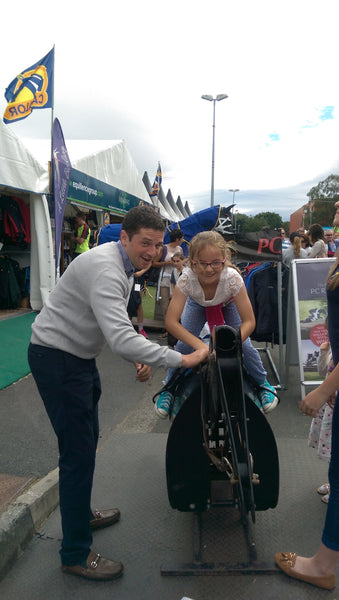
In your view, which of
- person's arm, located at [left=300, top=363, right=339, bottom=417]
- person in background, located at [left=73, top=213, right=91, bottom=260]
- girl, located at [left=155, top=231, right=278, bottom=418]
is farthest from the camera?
person in background, located at [left=73, top=213, right=91, bottom=260]

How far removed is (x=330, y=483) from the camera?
197 centimetres

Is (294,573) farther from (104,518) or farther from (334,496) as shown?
(104,518)

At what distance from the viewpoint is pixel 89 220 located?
11.6 metres

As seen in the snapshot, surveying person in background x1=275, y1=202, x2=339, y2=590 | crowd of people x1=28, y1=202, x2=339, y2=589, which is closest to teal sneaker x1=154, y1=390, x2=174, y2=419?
crowd of people x1=28, y1=202, x2=339, y2=589

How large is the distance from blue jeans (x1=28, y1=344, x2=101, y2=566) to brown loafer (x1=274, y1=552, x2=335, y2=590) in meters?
1.09

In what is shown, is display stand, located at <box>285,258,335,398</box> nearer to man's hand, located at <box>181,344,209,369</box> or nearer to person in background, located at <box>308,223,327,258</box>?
person in background, located at <box>308,223,327,258</box>

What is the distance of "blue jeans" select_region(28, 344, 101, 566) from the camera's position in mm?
2059

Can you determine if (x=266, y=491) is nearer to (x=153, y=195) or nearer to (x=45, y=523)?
(x=45, y=523)

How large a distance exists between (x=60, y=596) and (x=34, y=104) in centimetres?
789

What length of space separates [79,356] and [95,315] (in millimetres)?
315

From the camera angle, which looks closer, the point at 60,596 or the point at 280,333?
the point at 60,596

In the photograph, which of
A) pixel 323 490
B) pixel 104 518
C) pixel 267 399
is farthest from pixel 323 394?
pixel 104 518

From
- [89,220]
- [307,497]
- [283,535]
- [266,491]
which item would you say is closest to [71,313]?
[266,491]

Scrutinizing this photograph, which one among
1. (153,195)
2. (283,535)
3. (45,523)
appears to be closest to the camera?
(283,535)
